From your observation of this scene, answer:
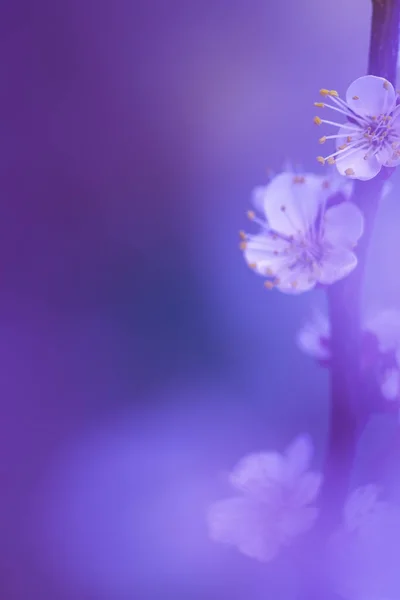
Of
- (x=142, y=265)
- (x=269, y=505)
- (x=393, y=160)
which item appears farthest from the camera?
(x=142, y=265)

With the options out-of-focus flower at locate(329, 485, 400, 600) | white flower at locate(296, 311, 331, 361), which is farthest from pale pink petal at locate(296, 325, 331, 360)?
out-of-focus flower at locate(329, 485, 400, 600)

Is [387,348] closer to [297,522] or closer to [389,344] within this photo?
[389,344]

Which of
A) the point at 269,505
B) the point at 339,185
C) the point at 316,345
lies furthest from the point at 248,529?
the point at 339,185

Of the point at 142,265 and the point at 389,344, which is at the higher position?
the point at 142,265

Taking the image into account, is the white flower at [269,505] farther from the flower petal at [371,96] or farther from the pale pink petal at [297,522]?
the flower petal at [371,96]

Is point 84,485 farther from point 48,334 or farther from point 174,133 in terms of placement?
point 174,133

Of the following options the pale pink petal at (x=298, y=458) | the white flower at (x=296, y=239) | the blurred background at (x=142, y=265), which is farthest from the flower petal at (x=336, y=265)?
the blurred background at (x=142, y=265)

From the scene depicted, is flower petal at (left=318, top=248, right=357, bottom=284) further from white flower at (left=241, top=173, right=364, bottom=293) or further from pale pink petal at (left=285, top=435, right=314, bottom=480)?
pale pink petal at (left=285, top=435, right=314, bottom=480)

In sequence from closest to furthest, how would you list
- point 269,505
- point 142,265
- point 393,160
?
point 393,160 < point 269,505 < point 142,265
